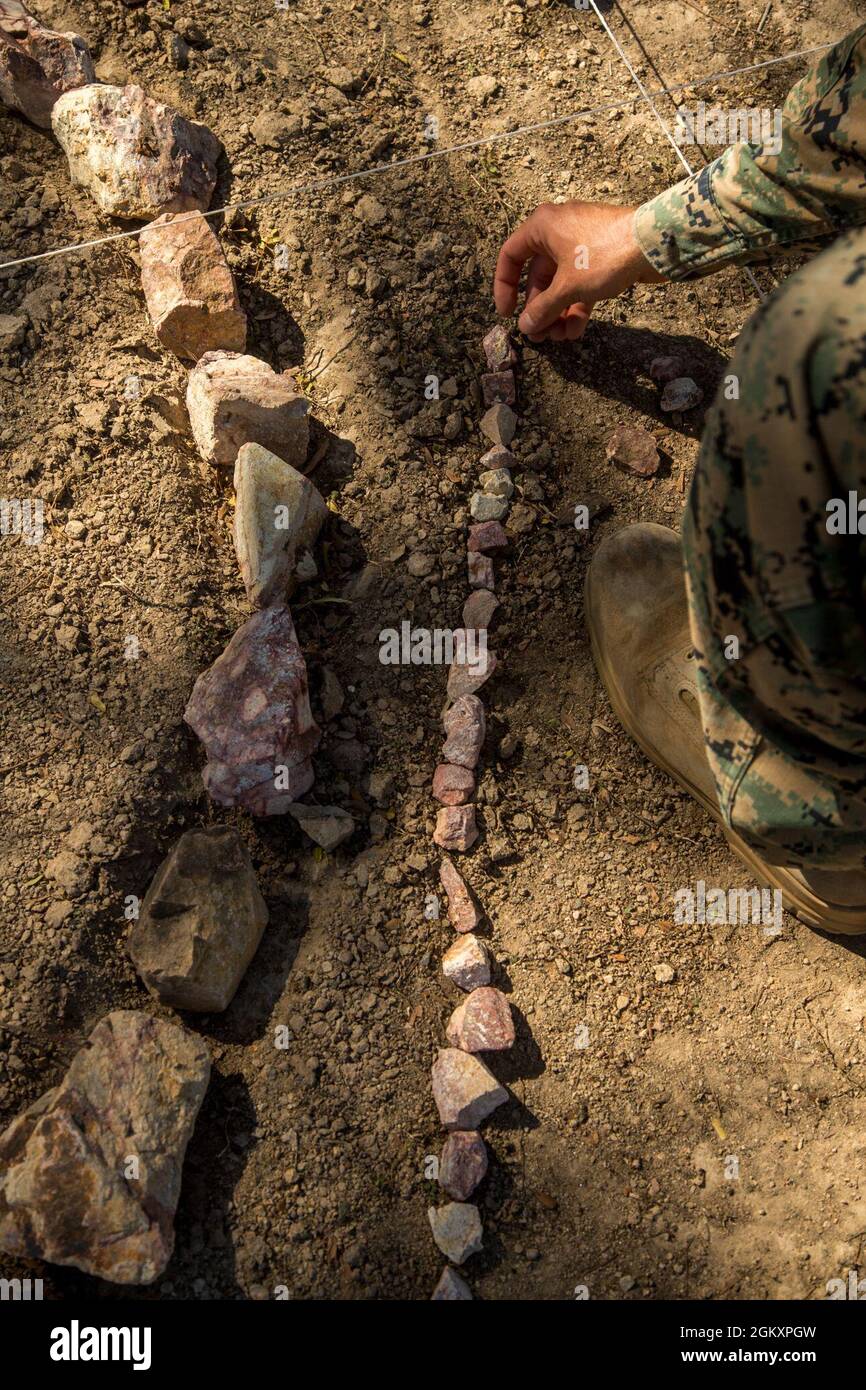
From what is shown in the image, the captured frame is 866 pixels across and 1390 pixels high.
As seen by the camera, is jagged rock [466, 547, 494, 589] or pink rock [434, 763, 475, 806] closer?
pink rock [434, 763, 475, 806]

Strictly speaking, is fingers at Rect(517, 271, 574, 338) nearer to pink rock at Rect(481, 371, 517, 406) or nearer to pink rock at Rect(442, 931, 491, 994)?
pink rock at Rect(481, 371, 517, 406)

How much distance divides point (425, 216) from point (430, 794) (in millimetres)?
1638

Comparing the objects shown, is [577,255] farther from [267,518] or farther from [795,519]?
[795,519]

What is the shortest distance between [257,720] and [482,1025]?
31.2 inches

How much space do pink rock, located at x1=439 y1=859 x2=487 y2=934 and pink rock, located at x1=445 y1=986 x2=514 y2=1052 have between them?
15 centimetres

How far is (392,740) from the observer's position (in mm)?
2281

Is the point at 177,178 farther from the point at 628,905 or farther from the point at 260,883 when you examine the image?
the point at 628,905

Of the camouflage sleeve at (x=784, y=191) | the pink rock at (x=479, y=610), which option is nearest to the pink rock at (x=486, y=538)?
the pink rock at (x=479, y=610)

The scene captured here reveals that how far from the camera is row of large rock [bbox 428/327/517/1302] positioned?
1.91 meters

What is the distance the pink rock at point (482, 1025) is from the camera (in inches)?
79.6

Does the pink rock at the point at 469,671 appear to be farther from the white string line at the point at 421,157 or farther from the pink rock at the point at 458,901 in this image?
the white string line at the point at 421,157

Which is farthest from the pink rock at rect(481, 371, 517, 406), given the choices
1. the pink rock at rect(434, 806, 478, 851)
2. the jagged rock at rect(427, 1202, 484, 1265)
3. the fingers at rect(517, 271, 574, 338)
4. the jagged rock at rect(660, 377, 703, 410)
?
the jagged rock at rect(427, 1202, 484, 1265)

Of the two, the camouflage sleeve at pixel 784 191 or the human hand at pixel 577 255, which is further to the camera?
the human hand at pixel 577 255

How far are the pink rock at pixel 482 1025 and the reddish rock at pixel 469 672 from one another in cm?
68
